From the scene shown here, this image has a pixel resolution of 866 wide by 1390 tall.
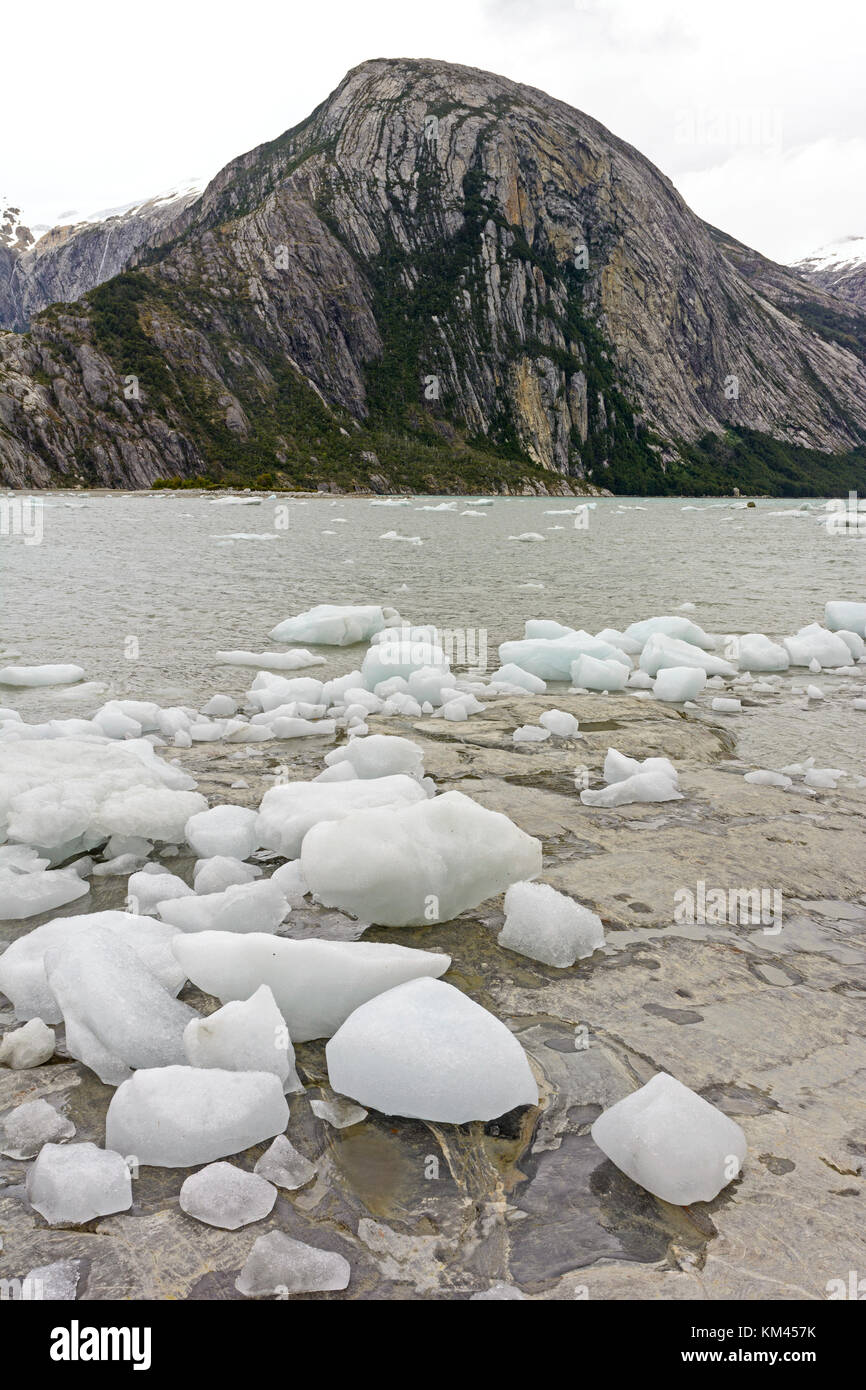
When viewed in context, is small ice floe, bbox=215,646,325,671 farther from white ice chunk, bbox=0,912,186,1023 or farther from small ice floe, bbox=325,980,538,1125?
small ice floe, bbox=325,980,538,1125

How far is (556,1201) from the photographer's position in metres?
1.78

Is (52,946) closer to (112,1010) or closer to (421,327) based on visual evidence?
(112,1010)

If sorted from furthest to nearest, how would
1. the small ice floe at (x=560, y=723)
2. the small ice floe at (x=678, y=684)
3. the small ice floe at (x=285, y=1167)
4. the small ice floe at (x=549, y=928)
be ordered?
the small ice floe at (x=678, y=684) → the small ice floe at (x=560, y=723) → the small ice floe at (x=549, y=928) → the small ice floe at (x=285, y=1167)

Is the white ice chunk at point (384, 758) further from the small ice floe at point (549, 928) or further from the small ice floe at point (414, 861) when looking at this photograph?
the small ice floe at point (549, 928)

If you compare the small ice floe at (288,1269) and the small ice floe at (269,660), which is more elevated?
the small ice floe at (269,660)

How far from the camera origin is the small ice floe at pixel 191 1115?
1869 millimetres

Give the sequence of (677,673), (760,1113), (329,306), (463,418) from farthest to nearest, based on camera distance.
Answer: (463,418)
(329,306)
(677,673)
(760,1113)

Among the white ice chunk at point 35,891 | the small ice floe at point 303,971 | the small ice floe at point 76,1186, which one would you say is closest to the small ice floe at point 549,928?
the small ice floe at point 303,971

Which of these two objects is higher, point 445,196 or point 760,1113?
point 445,196

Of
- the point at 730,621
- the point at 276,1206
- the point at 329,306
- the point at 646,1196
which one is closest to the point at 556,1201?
the point at 646,1196

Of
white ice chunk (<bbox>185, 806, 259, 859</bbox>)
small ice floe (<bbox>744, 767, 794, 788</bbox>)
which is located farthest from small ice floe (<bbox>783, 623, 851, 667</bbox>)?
white ice chunk (<bbox>185, 806, 259, 859</bbox>)

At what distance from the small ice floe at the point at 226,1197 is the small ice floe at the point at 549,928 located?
1.28 metres

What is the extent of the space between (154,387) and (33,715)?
98.0m
